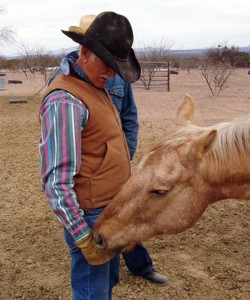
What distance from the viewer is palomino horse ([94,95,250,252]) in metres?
1.93

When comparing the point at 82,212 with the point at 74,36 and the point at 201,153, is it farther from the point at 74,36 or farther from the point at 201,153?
the point at 74,36

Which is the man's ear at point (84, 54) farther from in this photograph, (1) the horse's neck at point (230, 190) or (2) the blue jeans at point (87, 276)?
(1) the horse's neck at point (230, 190)

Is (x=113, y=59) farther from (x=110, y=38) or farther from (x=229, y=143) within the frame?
(x=229, y=143)

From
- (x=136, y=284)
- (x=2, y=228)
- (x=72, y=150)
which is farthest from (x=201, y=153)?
(x=2, y=228)

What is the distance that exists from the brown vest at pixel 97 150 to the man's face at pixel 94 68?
45 millimetres

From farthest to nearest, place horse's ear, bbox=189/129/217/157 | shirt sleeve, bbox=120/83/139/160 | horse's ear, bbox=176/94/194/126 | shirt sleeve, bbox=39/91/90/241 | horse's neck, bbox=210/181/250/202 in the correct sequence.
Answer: shirt sleeve, bbox=120/83/139/160 → horse's ear, bbox=176/94/194/126 → horse's neck, bbox=210/181/250/202 → horse's ear, bbox=189/129/217/157 → shirt sleeve, bbox=39/91/90/241

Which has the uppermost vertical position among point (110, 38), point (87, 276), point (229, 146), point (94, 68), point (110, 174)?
point (110, 38)

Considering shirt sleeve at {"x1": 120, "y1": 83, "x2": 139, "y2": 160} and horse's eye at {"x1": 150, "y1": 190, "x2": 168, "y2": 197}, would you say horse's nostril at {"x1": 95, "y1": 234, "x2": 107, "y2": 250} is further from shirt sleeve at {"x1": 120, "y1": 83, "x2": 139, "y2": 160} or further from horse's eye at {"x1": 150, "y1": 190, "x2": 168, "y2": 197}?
shirt sleeve at {"x1": 120, "y1": 83, "x2": 139, "y2": 160}

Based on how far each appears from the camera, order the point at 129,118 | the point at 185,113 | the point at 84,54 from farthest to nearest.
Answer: the point at 129,118, the point at 185,113, the point at 84,54

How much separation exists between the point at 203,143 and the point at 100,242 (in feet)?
2.25

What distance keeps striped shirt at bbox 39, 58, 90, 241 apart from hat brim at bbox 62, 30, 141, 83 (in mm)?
225

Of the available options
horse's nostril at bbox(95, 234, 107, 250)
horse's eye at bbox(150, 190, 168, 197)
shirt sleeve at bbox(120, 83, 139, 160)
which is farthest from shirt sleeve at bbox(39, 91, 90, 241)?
shirt sleeve at bbox(120, 83, 139, 160)

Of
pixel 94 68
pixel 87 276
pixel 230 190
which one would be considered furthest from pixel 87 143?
pixel 230 190

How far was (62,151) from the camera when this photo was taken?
1725mm
